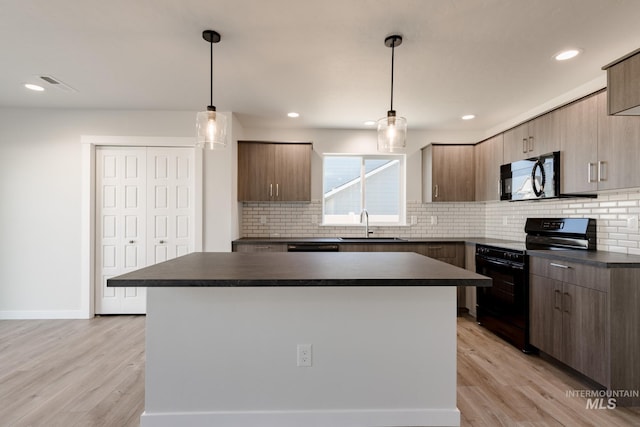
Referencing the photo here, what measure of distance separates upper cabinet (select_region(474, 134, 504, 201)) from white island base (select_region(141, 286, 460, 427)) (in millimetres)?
2591

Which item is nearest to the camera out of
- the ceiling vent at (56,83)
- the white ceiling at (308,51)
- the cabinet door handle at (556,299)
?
the white ceiling at (308,51)

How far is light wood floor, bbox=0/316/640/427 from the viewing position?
195 centimetres

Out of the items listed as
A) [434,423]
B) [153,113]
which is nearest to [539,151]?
[434,423]

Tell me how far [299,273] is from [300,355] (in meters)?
0.52

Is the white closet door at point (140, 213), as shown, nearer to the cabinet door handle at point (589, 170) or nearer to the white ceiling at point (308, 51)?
the white ceiling at point (308, 51)

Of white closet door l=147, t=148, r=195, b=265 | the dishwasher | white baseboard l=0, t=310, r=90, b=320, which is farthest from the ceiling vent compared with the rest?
the dishwasher

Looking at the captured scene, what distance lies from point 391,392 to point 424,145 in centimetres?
369

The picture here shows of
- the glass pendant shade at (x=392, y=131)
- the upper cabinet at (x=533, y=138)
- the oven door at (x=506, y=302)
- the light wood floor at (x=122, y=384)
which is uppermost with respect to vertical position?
the upper cabinet at (x=533, y=138)

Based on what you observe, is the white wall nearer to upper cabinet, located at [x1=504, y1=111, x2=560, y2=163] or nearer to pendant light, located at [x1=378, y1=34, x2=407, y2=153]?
pendant light, located at [x1=378, y1=34, x2=407, y2=153]

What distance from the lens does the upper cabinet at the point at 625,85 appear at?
77.4 inches

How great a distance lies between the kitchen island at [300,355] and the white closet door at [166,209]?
85.7 inches

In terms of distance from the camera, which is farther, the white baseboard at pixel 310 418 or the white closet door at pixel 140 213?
the white closet door at pixel 140 213

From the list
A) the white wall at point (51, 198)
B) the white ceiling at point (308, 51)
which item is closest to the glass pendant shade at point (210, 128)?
the white ceiling at point (308, 51)

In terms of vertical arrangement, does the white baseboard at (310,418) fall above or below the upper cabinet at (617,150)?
below
